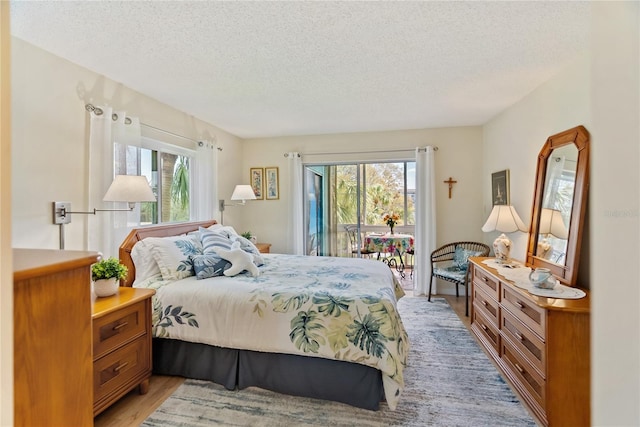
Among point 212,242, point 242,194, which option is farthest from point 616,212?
point 242,194

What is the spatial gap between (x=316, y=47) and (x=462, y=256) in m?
3.28

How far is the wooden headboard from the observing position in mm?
2660

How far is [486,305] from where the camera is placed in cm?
288

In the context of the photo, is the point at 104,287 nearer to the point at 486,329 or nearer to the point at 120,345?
the point at 120,345

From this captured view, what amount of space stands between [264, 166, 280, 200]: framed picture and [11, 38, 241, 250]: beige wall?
98.2 inches

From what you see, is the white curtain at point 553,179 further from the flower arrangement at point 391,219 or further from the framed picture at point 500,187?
the flower arrangement at point 391,219

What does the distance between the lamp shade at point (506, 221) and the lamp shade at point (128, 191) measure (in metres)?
3.18

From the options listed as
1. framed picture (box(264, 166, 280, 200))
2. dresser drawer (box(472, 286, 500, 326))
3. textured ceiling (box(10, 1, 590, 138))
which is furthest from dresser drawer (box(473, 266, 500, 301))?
framed picture (box(264, 166, 280, 200))

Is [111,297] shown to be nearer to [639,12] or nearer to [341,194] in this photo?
[639,12]

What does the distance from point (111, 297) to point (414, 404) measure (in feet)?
7.03

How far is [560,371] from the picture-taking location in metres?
1.81

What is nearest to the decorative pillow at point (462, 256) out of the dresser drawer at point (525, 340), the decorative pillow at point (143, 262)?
the dresser drawer at point (525, 340)

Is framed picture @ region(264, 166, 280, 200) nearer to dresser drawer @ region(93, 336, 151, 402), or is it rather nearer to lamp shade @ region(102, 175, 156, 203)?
lamp shade @ region(102, 175, 156, 203)

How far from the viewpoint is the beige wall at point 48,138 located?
6.59ft
